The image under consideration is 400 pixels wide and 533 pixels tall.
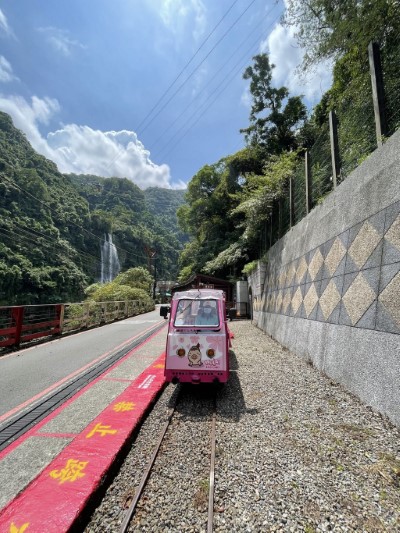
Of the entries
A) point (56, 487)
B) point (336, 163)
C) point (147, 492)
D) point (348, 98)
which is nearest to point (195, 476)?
point (147, 492)

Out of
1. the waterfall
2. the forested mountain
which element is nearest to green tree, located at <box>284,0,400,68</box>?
the forested mountain

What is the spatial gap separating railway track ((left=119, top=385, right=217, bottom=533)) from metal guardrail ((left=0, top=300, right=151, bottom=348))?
278 inches

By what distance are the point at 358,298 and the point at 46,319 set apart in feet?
39.4

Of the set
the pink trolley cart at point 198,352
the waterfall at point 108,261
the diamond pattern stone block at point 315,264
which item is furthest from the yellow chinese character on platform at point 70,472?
the waterfall at point 108,261

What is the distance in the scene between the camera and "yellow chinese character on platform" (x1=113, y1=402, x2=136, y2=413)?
479cm

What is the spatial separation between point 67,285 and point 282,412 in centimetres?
5014

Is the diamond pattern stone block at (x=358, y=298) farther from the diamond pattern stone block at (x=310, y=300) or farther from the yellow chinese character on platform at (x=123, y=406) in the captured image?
the yellow chinese character on platform at (x=123, y=406)

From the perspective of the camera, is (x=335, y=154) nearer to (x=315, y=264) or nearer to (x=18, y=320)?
(x=315, y=264)

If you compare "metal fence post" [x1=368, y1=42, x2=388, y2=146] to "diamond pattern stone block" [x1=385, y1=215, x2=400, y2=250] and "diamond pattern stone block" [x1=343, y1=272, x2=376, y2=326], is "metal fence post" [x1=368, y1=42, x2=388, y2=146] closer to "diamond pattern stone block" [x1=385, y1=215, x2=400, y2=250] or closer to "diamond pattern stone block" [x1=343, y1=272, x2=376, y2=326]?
"diamond pattern stone block" [x1=385, y1=215, x2=400, y2=250]

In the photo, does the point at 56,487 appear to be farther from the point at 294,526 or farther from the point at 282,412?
the point at 282,412

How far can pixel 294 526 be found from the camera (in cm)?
243

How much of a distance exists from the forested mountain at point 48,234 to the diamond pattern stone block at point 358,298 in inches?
1809

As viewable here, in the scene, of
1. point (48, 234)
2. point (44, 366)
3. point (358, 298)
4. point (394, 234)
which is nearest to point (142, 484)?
point (358, 298)

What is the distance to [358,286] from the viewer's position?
16.9 ft
